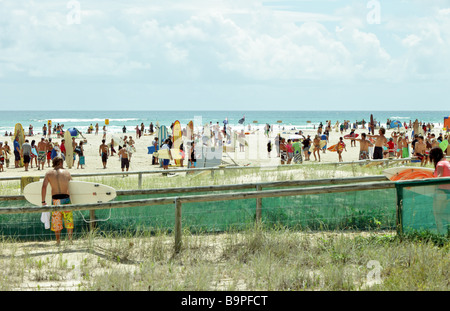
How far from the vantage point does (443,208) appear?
5.64 metres

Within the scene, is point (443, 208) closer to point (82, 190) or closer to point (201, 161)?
point (82, 190)

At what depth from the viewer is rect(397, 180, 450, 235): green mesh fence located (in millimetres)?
5617

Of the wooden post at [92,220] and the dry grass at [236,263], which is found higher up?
the wooden post at [92,220]

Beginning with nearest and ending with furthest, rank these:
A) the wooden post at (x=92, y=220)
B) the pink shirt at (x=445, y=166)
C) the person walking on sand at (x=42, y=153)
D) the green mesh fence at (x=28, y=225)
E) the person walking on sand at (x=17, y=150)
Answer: the pink shirt at (x=445, y=166), the wooden post at (x=92, y=220), the green mesh fence at (x=28, y=225), the person walking on sand at (x=42, y=153), the person walking on sand at (x=17, y=150)

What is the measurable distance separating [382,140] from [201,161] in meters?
7.26

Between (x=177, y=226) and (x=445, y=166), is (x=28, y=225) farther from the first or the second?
(x=445, y=166)

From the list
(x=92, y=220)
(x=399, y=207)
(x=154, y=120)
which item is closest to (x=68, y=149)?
(x=92, y=220)

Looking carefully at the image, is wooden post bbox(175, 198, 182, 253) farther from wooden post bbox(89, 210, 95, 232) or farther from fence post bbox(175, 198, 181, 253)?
wooden post bbox(89, 210, 95, 232)

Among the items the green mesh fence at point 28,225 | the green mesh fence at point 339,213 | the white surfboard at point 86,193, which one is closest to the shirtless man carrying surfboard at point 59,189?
the white surfboard at point 86,193

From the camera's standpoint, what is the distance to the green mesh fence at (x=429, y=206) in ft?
18.4

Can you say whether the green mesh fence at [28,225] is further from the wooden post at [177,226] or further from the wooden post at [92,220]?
the wooden post at [177,226]

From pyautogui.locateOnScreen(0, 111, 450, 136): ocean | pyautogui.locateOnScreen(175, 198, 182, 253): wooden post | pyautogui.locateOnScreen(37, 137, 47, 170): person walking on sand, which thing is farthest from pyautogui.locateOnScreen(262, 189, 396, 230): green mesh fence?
pyautogui.locateOnScreen(0, 111, 450, 136): ocean

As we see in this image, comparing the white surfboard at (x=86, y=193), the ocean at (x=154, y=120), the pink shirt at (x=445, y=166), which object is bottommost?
the white surfboard at (x=86, y=193)
